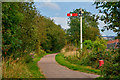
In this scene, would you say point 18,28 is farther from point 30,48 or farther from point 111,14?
point 111,14

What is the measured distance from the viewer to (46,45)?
33750 millimetres

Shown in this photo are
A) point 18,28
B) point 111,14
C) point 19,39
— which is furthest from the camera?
point 19,39

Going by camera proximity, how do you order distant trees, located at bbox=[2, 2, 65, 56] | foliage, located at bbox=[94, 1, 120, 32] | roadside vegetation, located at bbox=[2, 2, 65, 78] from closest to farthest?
foliage, located at bbox=[94, 1, 120, 32]
roadside vegetation, located at bbox=[2, 2, 65, 78]
distant trees, located at bbox=[2, 2, 65, 56]

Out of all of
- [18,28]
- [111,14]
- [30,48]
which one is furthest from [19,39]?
[111,14]

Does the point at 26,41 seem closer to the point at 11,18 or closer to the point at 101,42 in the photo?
the point at 11,18

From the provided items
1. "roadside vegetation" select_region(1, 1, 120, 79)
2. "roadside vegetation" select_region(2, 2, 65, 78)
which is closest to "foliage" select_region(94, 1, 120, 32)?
"roadside vegetation" select_region(1, 1, 120, 79)

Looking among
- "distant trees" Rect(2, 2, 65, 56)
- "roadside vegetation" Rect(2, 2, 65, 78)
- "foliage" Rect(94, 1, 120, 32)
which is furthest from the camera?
"distant trees" Rect(2, 2, 65, 56)

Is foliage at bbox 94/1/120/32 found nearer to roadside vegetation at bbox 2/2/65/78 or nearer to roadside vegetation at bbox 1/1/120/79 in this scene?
roadside vegetation at bbox 1/1/120/79

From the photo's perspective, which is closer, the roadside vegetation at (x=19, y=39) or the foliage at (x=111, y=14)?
the foliage at (x=111, y=14)

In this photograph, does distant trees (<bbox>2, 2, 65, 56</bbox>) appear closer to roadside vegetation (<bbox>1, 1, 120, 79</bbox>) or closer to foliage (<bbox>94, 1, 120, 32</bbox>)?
roadside vegetation (<bbox>1, 1, 120, 79</bbox>)

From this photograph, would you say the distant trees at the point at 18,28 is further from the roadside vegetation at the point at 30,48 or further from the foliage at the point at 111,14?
the foliage at the point at 111,14

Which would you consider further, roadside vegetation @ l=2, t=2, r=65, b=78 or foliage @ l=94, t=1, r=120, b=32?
roadside vegetation @ l=2, t=2, r=65, b=78

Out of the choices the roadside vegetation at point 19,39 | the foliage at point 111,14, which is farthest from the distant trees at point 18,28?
the foliage at point 111,14

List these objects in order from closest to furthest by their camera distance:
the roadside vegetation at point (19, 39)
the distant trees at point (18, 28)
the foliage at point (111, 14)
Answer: the foliage at point (111, 14), the roadside vegetation at point (19, 39), the distant trees at point (18, 28)
